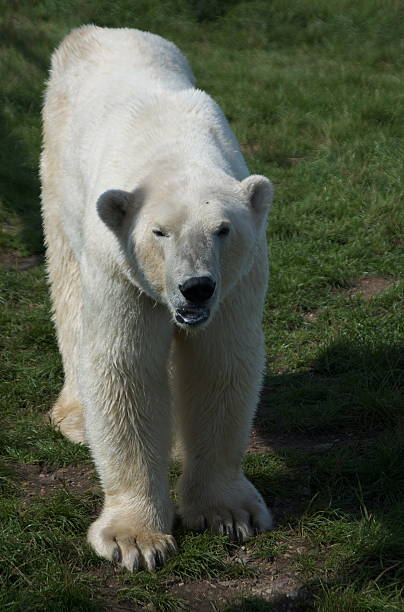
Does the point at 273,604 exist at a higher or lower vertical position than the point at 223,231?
lower

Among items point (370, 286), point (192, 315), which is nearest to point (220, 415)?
point (192, 315)

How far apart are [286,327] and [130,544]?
2.50 metres

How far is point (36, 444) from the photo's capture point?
4.84 m

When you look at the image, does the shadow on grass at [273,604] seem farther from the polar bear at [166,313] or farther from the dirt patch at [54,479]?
the dirt patch at [54,479]

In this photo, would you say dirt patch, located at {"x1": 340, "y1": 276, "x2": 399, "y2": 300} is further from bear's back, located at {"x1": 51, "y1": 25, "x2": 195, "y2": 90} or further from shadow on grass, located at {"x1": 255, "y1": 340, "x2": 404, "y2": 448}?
bear's back, located at {"x1": 51, "y1": 25, "x2": 195, "y2": 90}

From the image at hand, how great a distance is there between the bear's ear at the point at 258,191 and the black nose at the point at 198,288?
1.67ft

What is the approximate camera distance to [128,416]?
382 cm

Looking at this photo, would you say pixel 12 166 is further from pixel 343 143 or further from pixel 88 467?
pixel 88 467

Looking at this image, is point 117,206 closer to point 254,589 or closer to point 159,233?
point 159,233

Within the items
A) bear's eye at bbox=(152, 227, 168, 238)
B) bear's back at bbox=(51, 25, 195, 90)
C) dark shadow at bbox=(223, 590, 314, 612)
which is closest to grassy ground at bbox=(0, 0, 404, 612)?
dark shadow at bbox=(223, 590, 314, 612)

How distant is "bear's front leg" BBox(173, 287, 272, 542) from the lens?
3.78m

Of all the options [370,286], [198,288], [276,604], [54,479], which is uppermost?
[198,288]

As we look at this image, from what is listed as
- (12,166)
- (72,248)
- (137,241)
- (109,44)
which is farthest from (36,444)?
(12,166)

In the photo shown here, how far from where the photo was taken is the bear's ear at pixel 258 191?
11.6ft
